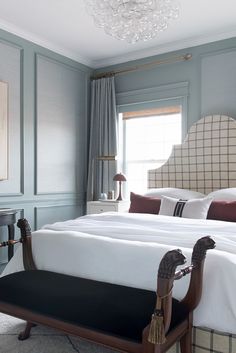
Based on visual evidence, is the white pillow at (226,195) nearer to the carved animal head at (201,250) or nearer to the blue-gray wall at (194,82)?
the blue-gray wall at (194,82)

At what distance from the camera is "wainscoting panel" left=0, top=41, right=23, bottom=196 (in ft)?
12.8

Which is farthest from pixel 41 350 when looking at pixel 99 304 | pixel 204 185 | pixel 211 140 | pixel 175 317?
pixel 211 140

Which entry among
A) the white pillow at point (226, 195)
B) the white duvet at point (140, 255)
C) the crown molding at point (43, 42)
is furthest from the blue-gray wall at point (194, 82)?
the white duvet at point (140, 255)

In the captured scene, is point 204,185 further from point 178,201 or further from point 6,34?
point 6,34

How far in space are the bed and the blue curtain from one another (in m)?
1.19

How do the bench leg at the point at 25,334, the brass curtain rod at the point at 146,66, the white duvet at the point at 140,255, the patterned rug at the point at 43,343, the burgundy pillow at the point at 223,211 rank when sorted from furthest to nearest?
the brass curtain rod at the point at 146,66 → the burgundy pillow at the point at 223,211 → the bench leg at the point at 25,334 → the patterned rug at the point at 43,343 → the white duvet at the point at 140,255

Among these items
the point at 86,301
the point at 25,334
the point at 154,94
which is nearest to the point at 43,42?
the point at 154,94

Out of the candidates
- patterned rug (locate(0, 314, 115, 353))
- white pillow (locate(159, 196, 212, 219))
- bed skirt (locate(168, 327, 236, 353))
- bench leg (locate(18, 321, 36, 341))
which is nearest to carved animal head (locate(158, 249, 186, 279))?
bed skirt (locate(168, 327, 236, 353))

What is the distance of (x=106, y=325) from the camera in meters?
1.58

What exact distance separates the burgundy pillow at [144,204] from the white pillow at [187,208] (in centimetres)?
18

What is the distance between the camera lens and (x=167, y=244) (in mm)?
2080

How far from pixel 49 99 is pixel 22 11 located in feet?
3.80

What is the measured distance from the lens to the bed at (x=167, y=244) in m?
1.69

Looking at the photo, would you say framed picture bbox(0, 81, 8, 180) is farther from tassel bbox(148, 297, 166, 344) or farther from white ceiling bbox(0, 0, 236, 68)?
tassel bbox(148, 297, 166, 344)
